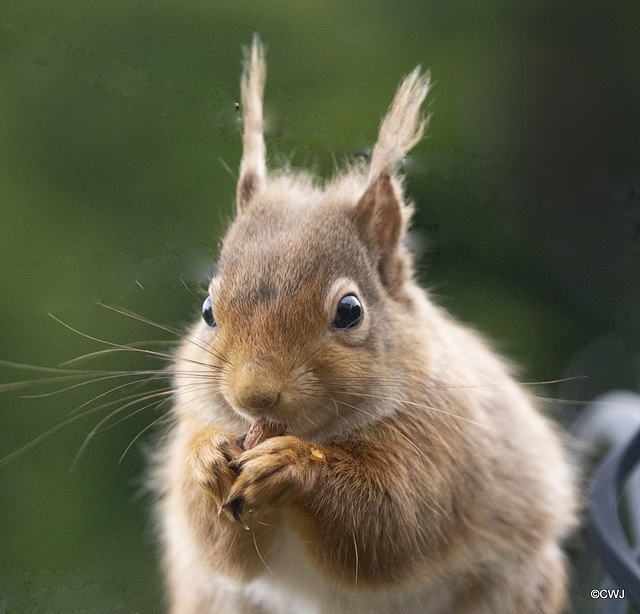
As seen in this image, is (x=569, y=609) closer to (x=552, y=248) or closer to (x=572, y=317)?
(x=572, y=317)

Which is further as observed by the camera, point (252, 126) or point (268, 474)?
point (252, 126)

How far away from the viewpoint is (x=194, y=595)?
1.13 meters

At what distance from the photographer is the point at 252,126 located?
80cm

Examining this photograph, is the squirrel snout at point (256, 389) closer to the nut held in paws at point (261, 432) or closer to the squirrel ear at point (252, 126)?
the nut held in paws at point (261, 432)

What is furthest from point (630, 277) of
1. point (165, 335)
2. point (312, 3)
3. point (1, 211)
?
point (1, 211)

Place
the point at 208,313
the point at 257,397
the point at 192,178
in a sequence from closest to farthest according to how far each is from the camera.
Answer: the point at 257,397 → the point at 208,313 → the point at 192,178

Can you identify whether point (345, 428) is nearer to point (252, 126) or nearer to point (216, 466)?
point (216, 466)

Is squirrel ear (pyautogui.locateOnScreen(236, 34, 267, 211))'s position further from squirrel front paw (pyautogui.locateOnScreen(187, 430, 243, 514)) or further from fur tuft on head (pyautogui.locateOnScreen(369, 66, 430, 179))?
squirrel front paw (pyautogui.locateOnScreen(187, 430, 243, 514))

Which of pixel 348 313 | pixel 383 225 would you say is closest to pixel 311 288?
pixel 348 313

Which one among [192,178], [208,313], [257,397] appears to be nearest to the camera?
[257,397]

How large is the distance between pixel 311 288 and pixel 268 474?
0.67 feet

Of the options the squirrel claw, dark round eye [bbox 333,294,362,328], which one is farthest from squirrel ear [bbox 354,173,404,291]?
the squirrel claw

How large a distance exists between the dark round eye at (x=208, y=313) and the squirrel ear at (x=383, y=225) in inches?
8.2

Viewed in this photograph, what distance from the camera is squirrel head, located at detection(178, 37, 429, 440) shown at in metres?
0.69
